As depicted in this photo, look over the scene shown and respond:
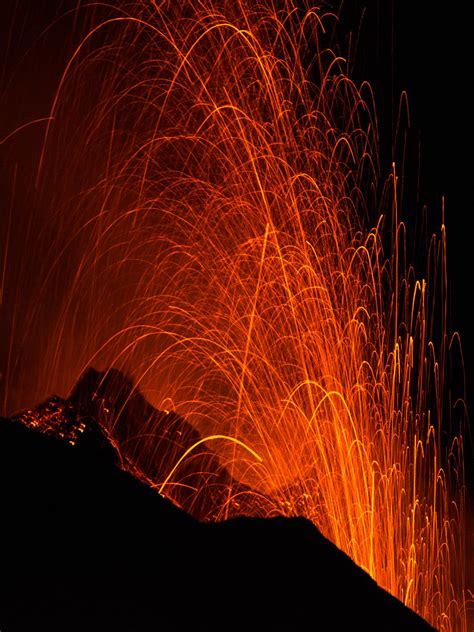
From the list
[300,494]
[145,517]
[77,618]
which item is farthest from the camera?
[300,494]

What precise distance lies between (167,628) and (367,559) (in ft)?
54.5

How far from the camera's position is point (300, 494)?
2775 cm

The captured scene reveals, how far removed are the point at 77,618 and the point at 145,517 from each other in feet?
8.10

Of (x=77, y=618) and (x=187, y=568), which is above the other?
(x=77, y=618)

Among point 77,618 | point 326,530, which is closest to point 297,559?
point 77,618

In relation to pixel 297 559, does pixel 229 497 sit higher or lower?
lower

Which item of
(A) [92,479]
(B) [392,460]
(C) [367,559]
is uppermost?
(A) [92,479]

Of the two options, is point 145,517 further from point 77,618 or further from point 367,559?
point 367,559

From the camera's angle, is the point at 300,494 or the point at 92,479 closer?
the point at 92,479

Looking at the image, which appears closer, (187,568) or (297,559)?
(187,568)

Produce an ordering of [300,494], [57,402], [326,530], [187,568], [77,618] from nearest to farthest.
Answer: [77,618] → [187,568] → [326,530] → [300,494] → [57,402]

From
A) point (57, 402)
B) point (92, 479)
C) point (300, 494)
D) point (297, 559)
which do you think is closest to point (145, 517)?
point (92, 479)

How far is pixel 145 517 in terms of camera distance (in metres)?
11.8

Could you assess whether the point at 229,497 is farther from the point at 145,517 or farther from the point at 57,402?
the point at 145,517
